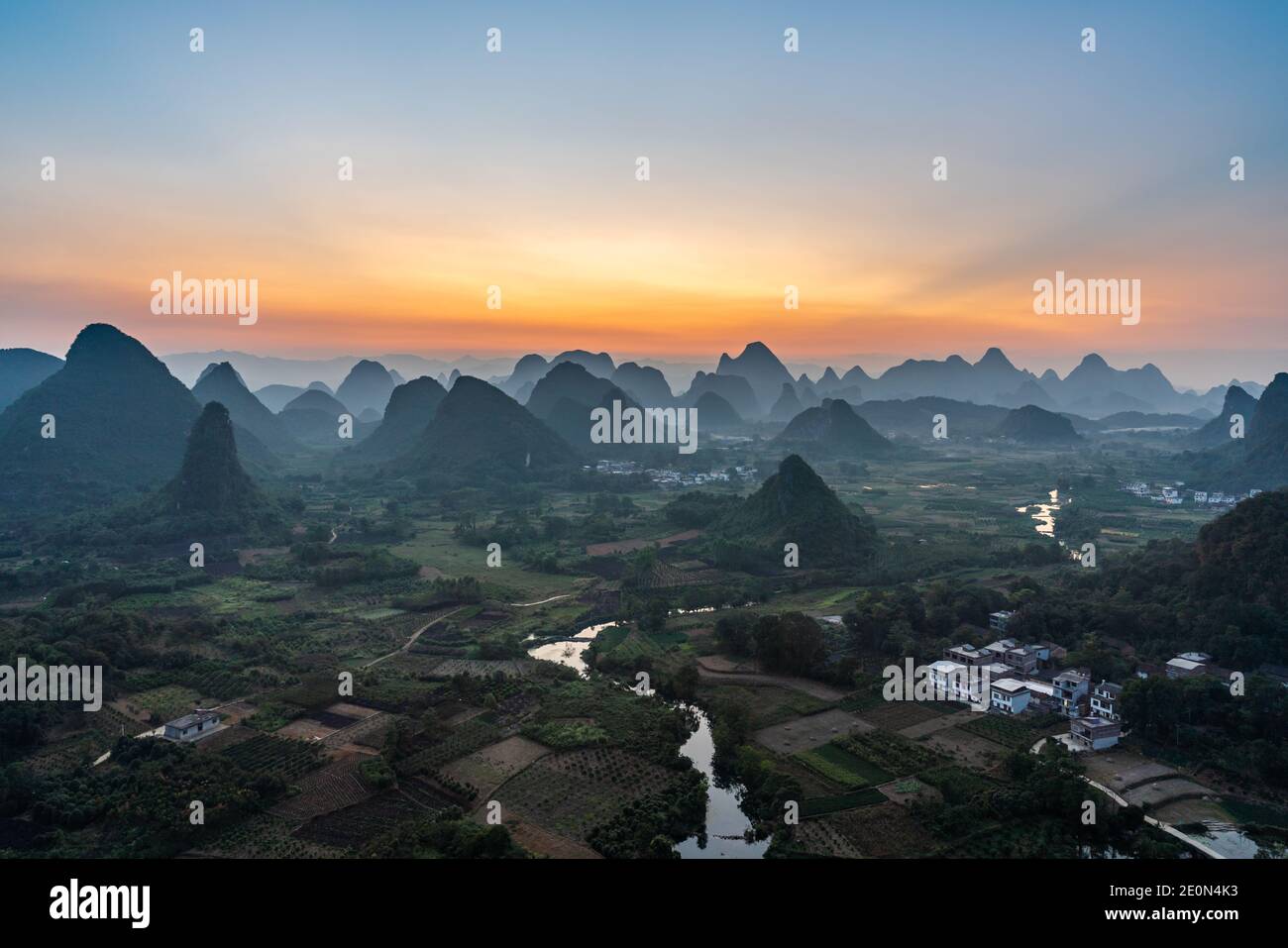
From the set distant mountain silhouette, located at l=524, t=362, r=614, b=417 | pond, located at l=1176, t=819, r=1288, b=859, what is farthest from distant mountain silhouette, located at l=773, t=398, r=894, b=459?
pond, located at l=1176, t=819, r=1288, b=859

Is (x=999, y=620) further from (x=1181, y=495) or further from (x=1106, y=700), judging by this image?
(x=1181, y=495)

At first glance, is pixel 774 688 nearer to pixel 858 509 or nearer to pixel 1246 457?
pixel 858 509

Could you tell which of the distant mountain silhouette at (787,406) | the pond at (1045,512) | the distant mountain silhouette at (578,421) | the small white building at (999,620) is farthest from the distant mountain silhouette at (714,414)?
the small white building at (999,620)

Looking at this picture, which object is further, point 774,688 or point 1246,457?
point 1246,457

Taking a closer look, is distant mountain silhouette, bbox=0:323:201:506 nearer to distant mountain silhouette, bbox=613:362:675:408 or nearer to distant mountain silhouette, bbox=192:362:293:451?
distant mountain silhouette, bbox=192:362:293:451

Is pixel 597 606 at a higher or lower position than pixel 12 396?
lower

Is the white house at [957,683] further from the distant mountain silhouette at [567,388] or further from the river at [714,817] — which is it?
the distant mountain silhouette at [567,388]
